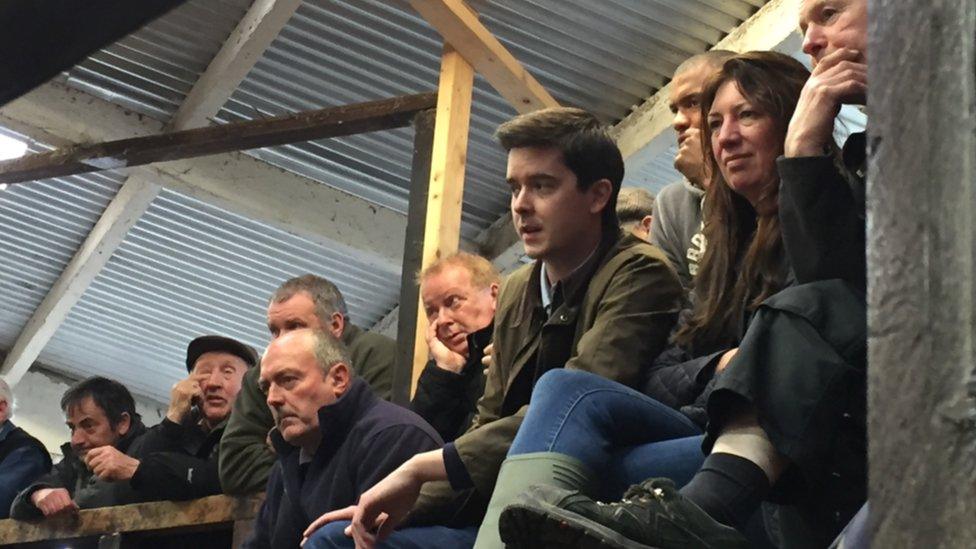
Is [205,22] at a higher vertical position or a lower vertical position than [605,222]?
higher

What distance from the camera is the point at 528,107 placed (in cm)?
542

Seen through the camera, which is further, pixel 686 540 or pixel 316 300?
pixel 316 300

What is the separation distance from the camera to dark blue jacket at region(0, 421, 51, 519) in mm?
5234

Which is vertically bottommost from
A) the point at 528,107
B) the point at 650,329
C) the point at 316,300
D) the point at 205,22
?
the point at 650,329

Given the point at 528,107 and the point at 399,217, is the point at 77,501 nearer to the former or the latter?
the point at 528,107

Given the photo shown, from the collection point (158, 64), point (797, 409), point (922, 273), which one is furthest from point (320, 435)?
point (158, 64)

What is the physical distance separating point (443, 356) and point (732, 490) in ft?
5.86

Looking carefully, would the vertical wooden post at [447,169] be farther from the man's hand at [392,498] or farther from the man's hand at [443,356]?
the man's hand at [392,498]

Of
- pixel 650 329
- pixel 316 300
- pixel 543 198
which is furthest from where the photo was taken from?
pixel 316 300

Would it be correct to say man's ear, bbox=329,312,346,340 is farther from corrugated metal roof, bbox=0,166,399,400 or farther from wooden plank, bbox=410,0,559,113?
corrugated metal roof, bbox=0,166,399,400

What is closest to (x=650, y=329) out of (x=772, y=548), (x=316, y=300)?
(x=772, y=548)

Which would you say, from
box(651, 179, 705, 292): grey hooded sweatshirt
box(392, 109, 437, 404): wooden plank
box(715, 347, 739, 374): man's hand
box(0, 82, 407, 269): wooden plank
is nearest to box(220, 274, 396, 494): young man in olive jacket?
box(392, 109, 437, 404): wooden plank

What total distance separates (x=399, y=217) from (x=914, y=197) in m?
6.32

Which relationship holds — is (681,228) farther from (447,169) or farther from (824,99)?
(447,169)
